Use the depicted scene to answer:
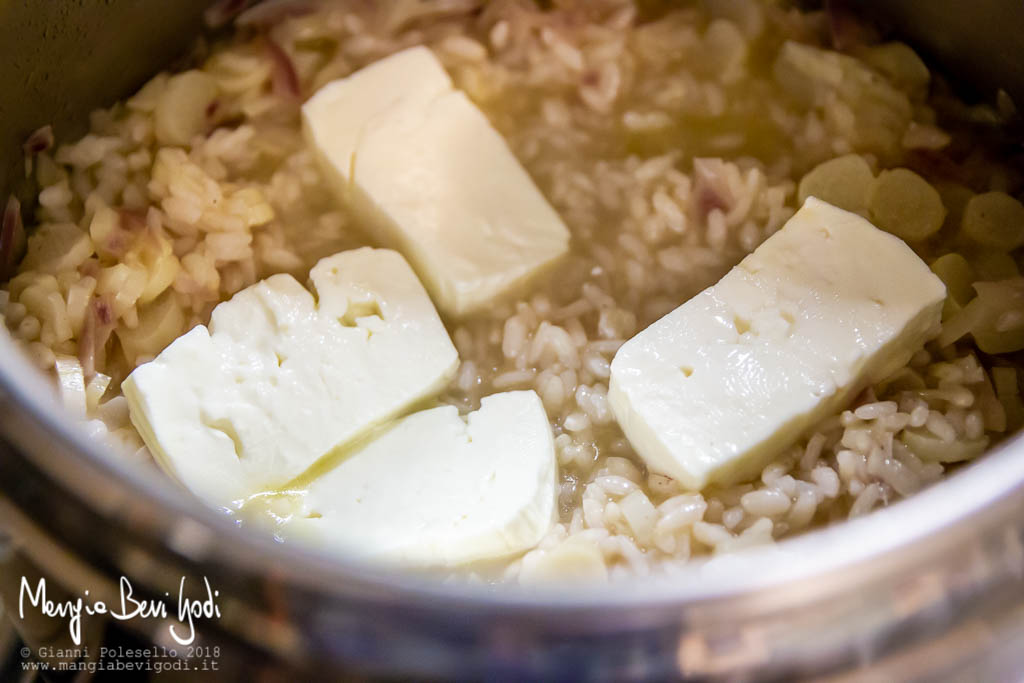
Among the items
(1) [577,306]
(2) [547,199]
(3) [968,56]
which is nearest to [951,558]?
(1) [577,306]

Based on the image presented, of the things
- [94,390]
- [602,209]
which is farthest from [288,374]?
[602,209]

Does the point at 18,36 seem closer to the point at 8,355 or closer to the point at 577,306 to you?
the point at 8,355

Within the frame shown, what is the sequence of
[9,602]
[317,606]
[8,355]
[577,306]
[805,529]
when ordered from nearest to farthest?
[317,606], [8,355], [9,602], [805,529], [577,306]

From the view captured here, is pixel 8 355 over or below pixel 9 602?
over

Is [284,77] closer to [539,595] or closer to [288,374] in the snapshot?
[288,374]

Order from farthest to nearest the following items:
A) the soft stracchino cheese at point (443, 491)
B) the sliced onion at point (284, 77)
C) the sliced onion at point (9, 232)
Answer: the sliced onion at point (284, 77) → the sliced onion at point (9, 232) → the soft stracchino cheese at point (443, 491)

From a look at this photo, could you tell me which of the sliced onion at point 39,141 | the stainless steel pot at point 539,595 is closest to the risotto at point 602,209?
the sliced onion at point 39,141

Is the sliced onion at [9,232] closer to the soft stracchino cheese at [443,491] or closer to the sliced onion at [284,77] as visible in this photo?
the sliced onion at [284,77]
